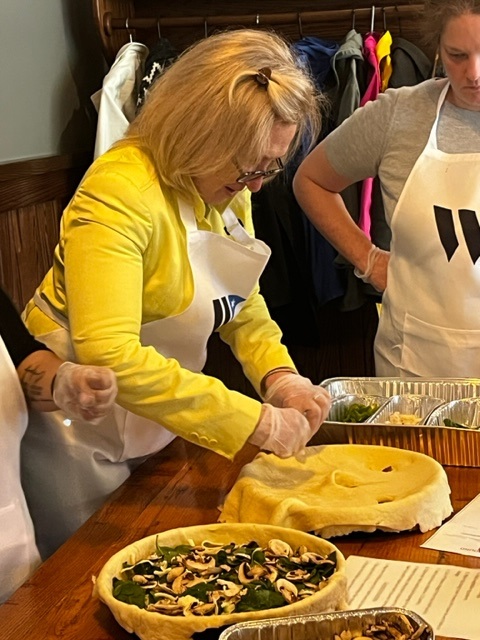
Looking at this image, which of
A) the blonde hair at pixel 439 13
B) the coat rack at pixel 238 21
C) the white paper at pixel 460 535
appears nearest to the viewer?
the white paper at pixel 460 535

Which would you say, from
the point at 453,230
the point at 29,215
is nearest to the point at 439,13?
the point at 453,230

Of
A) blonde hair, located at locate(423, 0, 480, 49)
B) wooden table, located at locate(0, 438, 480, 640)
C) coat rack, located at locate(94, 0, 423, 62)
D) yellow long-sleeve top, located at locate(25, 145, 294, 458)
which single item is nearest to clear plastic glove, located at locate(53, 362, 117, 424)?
yellow long-sleeve top, located at locate(25, 145, 294, 458)

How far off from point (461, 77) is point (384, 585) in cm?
114

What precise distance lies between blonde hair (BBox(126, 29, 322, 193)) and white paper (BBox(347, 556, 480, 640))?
2.08 feet

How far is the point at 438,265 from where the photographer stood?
1896mm

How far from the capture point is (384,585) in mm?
1092

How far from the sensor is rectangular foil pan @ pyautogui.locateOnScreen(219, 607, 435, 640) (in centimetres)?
89

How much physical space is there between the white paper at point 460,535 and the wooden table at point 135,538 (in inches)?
0.6

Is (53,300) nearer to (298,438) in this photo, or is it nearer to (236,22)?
(298,438)

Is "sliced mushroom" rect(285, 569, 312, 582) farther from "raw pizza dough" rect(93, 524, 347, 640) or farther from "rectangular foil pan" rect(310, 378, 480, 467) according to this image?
"rectangular foil pan" rect(310, 378, 480, 467)

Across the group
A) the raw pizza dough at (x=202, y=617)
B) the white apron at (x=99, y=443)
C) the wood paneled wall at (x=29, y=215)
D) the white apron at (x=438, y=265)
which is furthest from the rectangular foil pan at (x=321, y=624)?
the wood paneled wall at (x=29, y=215)

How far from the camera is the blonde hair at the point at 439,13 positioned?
5.97ft

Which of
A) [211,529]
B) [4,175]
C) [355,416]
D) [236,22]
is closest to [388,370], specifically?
[355,416]

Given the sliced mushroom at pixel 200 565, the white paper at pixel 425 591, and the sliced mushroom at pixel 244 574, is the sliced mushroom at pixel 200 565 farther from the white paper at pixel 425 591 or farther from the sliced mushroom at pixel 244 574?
the white paper at pixel 425 591
